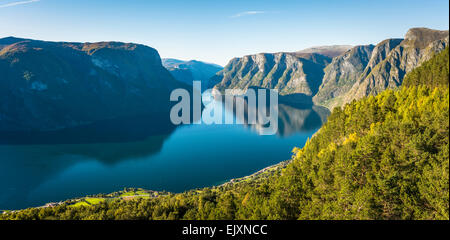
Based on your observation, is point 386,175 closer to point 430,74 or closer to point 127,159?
point 430,74

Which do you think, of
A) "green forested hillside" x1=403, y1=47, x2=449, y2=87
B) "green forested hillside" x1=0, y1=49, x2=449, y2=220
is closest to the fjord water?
"green forested hillside" x1=0, y1=49, x2=449, y2=220

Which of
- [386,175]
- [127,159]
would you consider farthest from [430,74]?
[127,159]

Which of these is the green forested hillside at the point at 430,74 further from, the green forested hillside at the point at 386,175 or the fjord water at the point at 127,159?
the fjord water at the point at 127,159

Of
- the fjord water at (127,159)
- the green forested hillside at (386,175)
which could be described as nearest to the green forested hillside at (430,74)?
the green forested hillside at (386,175)

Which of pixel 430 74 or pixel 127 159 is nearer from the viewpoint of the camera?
pixel 430 74

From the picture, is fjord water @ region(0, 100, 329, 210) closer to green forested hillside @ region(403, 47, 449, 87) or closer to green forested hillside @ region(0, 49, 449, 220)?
green forested hillside @ region(0, 49, 449, 220)

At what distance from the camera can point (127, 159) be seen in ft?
420

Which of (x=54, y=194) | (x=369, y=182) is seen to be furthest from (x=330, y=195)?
(x=54, y=194)

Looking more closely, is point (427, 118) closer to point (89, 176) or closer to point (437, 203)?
point (437, 203)

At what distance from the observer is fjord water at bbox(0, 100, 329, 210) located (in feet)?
316

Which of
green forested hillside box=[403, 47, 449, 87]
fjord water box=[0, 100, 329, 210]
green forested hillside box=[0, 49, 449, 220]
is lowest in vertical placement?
fjord water box=[0, 100, 329, 210]

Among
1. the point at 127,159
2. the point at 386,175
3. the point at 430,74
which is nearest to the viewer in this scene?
the point at 386,175

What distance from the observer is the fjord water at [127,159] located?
316 feet
